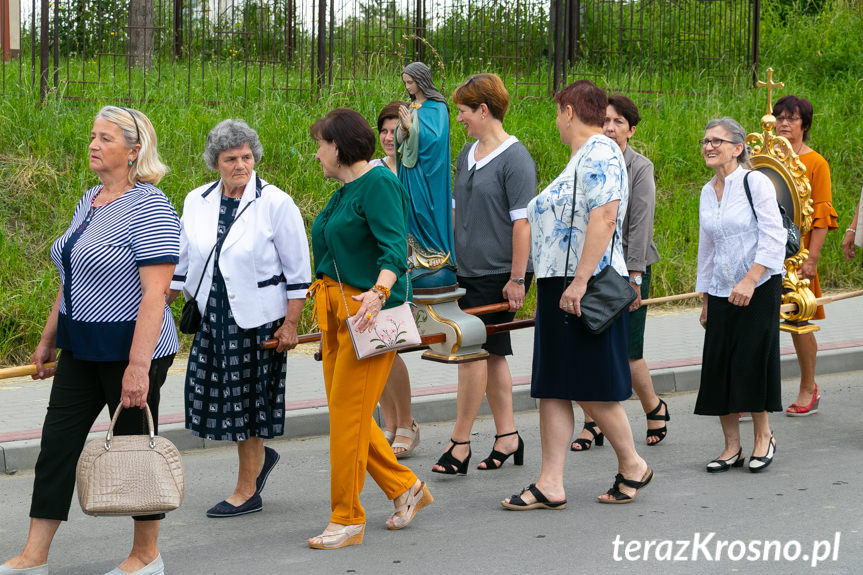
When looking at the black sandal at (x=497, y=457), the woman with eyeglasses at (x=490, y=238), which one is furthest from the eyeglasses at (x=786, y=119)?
the black sandal at (x=497, y=457)

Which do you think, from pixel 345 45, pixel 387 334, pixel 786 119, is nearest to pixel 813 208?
pixel 786 119

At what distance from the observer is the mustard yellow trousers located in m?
4.79

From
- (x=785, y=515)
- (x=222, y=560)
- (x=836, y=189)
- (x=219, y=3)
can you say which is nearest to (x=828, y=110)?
(x=836, y=189)

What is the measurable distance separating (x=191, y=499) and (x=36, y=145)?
5.77 m

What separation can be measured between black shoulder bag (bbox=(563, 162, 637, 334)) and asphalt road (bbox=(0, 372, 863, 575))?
0.89 m

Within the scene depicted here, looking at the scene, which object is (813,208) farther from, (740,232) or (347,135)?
(347,135)

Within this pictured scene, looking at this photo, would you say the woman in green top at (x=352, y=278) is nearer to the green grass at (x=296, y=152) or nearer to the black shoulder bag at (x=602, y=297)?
the black shoulder bag at (x=602, y=297)

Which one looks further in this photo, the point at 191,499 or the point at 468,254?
the point at 468,254

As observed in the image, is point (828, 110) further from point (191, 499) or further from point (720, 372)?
point (191, 499)

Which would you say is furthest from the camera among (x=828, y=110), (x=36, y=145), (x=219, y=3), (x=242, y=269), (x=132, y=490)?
(x=828, y=110)

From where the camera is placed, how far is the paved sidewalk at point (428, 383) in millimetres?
6672

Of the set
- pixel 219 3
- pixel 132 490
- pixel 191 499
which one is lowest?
pixel 191 499

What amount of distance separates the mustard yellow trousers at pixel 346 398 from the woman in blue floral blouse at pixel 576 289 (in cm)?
84

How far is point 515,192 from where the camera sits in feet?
19.5
